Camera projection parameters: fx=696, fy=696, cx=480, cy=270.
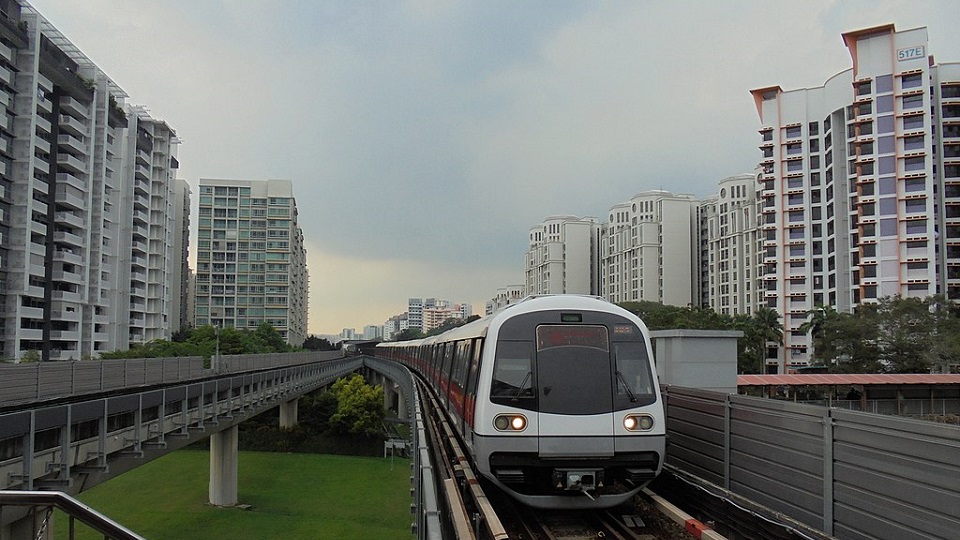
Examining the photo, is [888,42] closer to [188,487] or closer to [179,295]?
[188,487]

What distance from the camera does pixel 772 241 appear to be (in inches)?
2904

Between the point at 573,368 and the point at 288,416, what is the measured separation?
4421 centimetres

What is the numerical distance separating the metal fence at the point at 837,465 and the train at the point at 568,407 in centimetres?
101

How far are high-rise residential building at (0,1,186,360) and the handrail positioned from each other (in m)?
54.1

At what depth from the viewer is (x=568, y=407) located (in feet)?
27.6

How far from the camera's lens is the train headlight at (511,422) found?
27.4 ft

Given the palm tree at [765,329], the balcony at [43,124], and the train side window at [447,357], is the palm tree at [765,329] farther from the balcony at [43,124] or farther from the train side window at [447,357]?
the balcony at [43,124]

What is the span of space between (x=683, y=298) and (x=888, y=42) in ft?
192

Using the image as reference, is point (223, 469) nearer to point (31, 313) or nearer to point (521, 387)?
point (521, 387)

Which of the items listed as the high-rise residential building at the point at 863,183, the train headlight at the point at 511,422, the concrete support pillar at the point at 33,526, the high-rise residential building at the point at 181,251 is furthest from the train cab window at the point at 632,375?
the high-rise residential building at the point at 181,251

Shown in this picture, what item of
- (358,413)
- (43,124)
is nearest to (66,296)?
(43,124)

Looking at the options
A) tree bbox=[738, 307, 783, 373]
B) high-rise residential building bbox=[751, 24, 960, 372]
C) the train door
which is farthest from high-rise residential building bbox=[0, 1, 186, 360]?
high-rise residential building bbox=[751, 24, 960, 372]

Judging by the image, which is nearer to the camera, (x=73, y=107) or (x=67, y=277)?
(x=67, y=277)

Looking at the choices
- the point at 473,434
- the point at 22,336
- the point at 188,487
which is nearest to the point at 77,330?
the point at 22,336
